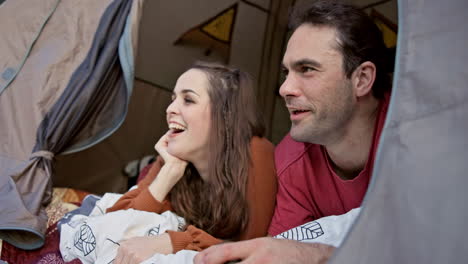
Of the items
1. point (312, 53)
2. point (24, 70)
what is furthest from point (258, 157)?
point (24, 70)

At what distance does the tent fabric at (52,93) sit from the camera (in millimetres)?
1661

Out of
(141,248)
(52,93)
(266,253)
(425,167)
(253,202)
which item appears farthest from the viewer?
(52,93)

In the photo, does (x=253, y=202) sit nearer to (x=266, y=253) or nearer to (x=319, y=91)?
(x=319, y=91)

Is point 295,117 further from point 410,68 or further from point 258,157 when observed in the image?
point 410,68

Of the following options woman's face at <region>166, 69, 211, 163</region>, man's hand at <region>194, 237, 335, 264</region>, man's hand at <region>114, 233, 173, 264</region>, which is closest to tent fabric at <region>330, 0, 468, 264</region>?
man's hand at <region>194, 237, 335, 264</region>

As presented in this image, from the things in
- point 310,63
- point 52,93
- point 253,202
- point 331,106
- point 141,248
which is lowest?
point 141,248

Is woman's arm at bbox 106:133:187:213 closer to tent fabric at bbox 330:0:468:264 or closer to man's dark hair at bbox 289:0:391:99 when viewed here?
man's dark hair at bbox 289:0:391:99

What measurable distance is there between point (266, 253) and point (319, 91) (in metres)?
0.56

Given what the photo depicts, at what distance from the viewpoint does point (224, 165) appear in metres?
1.52

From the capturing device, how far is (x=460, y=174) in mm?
769

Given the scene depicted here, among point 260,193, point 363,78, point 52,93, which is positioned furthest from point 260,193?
point 52,93

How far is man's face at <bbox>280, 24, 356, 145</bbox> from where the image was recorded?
1.30 meters

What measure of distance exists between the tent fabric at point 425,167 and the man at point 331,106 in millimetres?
499

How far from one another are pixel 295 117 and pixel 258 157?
0.83ft
